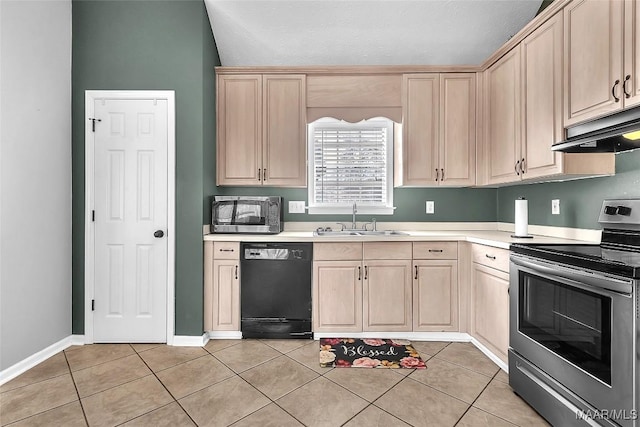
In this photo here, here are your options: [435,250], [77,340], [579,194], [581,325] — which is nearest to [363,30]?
[435,250]

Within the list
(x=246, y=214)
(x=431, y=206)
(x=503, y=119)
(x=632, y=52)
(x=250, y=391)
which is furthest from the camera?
(x=431, y=206)

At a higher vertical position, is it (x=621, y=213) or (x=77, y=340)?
(x=621, y=213)

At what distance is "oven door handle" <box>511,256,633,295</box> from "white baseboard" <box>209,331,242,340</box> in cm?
227

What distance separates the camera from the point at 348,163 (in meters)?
3.39

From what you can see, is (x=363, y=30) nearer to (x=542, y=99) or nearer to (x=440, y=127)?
(x=440, y=127)

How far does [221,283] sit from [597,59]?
3.01 meters

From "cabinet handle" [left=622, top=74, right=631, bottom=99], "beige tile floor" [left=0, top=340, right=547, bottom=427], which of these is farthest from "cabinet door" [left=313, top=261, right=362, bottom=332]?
"cabinet handle" [left=622, top=74, right=631, bottom=99]

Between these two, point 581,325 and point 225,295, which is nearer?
point 581,325

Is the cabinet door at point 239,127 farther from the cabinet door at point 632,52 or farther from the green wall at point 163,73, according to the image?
the cabinet door at point 632,52

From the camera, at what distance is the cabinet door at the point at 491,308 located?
88.0 inches

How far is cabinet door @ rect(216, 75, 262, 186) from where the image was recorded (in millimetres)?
2986

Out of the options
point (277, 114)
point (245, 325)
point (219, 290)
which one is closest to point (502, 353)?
point (245, 325)

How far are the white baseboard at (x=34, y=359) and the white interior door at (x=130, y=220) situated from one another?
208 millimetres

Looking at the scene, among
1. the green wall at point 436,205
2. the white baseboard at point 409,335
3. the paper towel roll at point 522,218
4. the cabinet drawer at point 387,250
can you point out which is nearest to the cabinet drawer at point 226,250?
the green wall at point 436,205
